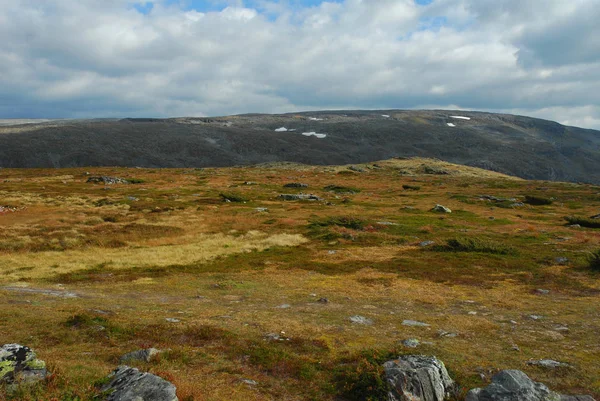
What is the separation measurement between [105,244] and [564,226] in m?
53.6

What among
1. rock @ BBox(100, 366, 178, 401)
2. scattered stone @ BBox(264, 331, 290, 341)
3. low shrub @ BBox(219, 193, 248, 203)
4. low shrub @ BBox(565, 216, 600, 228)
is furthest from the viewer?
low shrub @ BBox(219, 193, 248, 203)

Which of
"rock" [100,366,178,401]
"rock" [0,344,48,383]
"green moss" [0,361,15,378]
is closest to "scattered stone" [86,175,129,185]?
"rock" [0,344,48,383]

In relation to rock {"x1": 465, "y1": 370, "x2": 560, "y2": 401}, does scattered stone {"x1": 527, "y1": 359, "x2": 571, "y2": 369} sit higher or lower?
lower

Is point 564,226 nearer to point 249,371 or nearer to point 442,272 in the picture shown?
point 442,272

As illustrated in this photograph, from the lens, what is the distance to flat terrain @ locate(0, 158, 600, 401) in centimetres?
1267

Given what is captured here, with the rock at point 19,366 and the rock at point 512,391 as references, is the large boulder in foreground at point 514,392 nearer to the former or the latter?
the rock at point 512,391

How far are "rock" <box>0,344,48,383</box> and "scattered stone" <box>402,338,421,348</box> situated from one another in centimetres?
1162

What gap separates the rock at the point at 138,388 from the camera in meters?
9.44

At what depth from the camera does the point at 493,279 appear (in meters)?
27.8

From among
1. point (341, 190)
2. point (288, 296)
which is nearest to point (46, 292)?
point (288, 296)

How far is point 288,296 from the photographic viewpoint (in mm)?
23219

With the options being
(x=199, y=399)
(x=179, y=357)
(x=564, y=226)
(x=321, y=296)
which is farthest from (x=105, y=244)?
(x=564, y=226)

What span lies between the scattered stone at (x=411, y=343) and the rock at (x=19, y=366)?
11622mm

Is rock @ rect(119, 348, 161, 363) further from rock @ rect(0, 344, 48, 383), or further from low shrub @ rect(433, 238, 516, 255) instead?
low shrub @ rect(433, 238, 516, 255)
